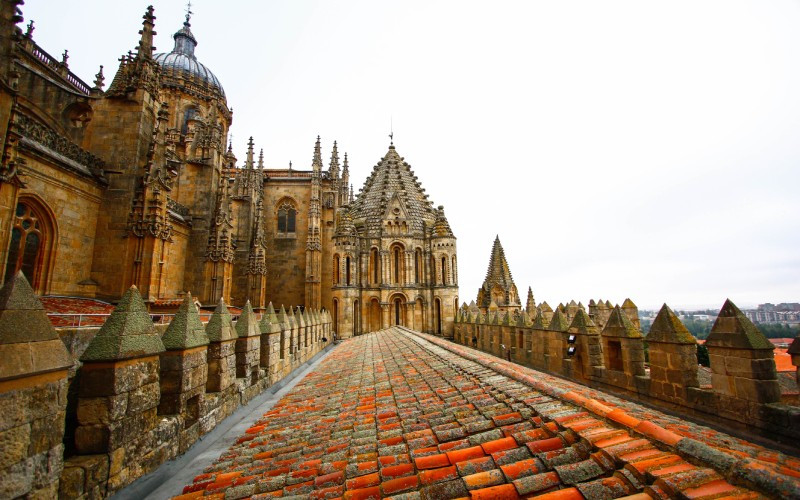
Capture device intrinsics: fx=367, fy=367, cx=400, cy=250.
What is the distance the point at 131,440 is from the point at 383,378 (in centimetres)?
435

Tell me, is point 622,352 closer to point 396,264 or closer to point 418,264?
point 418,264

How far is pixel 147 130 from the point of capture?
574 inches

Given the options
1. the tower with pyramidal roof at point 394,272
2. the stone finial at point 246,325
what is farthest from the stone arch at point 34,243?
the tower with pyramidal roof at point 394,272

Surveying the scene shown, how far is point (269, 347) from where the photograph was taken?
891cm

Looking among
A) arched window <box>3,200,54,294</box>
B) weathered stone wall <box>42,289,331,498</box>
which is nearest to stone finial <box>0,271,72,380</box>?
weathered stone wall <box>42,289,331,498</box>

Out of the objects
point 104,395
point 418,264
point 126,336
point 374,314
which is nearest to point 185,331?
point 126,336

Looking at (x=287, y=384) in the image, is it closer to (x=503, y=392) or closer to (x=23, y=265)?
(x=503, y=392)

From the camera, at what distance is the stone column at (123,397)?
364 centimetres

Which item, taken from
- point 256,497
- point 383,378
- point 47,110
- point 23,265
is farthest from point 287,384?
point 47,110

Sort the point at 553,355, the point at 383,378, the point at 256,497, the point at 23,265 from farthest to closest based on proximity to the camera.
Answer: the point at 553,355 → the point at 23,265 → the point at 383,378 → the point at 256,497

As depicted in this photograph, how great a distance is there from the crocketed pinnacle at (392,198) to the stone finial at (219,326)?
2204 centimetres

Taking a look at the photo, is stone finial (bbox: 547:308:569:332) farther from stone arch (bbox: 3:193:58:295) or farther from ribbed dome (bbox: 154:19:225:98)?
ribbed dome (bbox: 154:19:225:98)

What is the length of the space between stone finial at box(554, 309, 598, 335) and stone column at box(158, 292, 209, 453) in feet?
31.3

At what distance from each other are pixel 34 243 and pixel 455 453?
1474 cm
